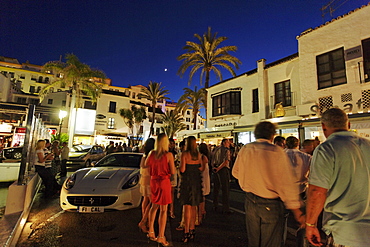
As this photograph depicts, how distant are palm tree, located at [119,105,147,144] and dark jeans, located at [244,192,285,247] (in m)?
37.9

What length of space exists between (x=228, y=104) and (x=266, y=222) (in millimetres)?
18619

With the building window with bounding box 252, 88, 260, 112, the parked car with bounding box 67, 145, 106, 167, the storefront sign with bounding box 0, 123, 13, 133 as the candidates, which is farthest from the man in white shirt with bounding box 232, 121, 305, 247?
the storefront sign with bounding box 0, 123, 13, 133

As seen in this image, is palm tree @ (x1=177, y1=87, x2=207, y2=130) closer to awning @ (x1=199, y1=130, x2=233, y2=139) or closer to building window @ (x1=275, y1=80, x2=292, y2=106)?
awning @ (x1=199, y1=130, x2=233, y2=139)

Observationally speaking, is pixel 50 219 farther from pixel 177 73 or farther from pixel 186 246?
pixel 177 73

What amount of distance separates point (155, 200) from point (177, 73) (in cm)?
1984

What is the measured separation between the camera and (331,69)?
1294 centimetres

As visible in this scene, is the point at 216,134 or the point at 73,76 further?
the point at 73,76

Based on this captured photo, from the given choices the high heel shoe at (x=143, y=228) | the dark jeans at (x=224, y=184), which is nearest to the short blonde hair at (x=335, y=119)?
the high heel shoe at (x=143, y=228)

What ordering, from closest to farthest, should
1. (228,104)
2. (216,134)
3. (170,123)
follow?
(216,134) → (228,104) → (170,123)

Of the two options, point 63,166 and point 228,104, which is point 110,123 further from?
point 63,166

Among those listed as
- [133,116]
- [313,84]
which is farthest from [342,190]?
[133,116]

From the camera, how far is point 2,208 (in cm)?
540

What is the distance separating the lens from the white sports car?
177 inches

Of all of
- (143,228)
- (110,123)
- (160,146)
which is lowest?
(143,228)
